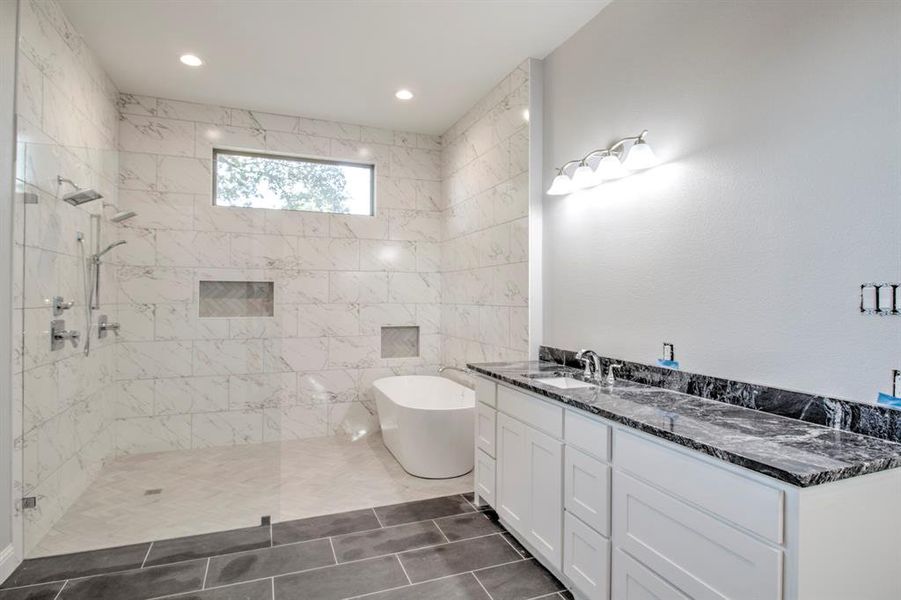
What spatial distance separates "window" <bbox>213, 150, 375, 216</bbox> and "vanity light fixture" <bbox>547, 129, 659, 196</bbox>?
7.26 ft

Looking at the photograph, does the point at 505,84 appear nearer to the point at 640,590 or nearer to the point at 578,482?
the point at 578,482

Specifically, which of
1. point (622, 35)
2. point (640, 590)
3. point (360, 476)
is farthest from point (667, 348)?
point (360, 476)

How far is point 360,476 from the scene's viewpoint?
11.2 feet

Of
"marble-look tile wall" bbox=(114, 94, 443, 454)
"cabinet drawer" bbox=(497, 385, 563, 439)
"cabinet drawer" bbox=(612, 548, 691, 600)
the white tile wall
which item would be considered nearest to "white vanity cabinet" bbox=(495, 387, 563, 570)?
"cabinet drawer" bbox=(497, 385, 563, 439)

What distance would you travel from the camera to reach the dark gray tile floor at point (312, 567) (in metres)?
2.07

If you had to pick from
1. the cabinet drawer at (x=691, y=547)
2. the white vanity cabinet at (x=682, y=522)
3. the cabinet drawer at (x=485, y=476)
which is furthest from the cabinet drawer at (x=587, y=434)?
the cabinet drawer at (x=485, y=476)

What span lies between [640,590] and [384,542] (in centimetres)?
136

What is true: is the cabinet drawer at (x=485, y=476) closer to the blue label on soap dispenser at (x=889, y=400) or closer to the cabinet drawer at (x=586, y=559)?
the cabinet drawer at (x=586, y=559)

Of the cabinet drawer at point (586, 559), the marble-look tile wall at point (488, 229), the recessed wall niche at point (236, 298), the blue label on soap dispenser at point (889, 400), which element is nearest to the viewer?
the blue label on soap dispenser at point (889, 400)

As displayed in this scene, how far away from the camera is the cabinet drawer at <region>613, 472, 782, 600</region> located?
122cm

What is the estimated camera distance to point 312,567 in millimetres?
2268

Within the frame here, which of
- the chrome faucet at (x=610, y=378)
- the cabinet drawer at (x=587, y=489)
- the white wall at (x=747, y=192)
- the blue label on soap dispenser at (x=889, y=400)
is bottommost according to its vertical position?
the cabinet drawer at (x=587, y=489)

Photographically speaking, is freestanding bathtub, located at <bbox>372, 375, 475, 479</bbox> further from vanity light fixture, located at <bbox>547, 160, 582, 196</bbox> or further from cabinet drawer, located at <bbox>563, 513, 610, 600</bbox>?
vanity light fixture, located at <bbox>547, 160, 582, 196</bbox>

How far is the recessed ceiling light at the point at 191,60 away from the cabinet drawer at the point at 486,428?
9.88 ft
